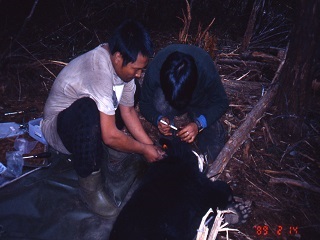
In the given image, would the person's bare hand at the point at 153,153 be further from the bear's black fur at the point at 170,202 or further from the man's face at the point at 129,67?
the man's face at the point at 129,67

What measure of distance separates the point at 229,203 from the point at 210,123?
1068 millimetres

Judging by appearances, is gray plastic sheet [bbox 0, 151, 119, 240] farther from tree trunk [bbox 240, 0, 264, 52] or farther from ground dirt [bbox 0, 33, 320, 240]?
tree trunk [bbox 240, 0, 264, 52]

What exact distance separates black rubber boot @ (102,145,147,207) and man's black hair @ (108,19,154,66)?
124 cm

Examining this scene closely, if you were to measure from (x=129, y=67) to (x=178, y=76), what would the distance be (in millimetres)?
604

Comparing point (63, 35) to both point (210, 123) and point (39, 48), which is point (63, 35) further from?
point (210, 123)

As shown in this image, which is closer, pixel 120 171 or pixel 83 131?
pixel 83 131

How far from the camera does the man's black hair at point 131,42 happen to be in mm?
2543

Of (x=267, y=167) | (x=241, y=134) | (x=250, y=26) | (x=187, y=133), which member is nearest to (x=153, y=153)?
(x=187, y=133)

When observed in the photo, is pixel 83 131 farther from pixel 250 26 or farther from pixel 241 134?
pixel 250 26

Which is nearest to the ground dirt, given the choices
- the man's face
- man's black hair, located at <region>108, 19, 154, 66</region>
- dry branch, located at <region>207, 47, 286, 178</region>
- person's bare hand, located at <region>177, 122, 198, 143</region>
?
dry branch, located at <region>207, 47, 286, 178</region>

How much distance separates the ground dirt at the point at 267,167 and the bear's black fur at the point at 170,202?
0.43m

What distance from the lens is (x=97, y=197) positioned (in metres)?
2.84

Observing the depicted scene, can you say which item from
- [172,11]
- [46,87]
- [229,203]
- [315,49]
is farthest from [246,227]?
[172,11]
